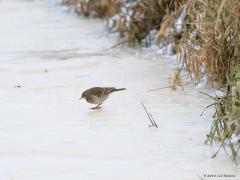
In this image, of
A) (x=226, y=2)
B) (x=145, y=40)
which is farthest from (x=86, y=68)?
A: (x=226, y=2)

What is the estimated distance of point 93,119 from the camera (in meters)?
7.43

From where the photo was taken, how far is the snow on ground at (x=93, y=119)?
19.1 feet

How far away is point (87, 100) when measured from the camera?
7859 mm

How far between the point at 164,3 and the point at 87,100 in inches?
162

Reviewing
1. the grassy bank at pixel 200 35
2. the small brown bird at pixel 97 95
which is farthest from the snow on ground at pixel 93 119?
the grassy bank at pixel 200 35

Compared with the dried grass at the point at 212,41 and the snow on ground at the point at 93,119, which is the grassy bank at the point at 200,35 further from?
the snow on ground at the point at 93,119

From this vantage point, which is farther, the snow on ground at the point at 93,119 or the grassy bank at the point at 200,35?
the grassy bank at the point at 200,35

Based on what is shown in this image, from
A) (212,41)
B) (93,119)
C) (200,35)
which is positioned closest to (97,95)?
(93,119)

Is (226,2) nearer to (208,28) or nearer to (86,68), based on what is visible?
(208,28)

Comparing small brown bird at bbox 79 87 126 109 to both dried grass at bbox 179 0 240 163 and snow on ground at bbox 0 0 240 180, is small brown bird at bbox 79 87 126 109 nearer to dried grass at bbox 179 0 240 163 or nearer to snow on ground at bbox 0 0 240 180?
snow on ground at bbox 0 0 240 180

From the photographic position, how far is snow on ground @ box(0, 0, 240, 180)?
19.1ft

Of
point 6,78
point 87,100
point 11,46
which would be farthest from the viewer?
point 11,46

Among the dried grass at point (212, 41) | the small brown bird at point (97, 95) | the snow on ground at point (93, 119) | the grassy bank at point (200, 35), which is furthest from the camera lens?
the dried grass at point (212, 41)

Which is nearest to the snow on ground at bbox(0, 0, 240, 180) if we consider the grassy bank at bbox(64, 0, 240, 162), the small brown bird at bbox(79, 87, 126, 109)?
the small brown bird at bbox(79, 87, 126, 109)
